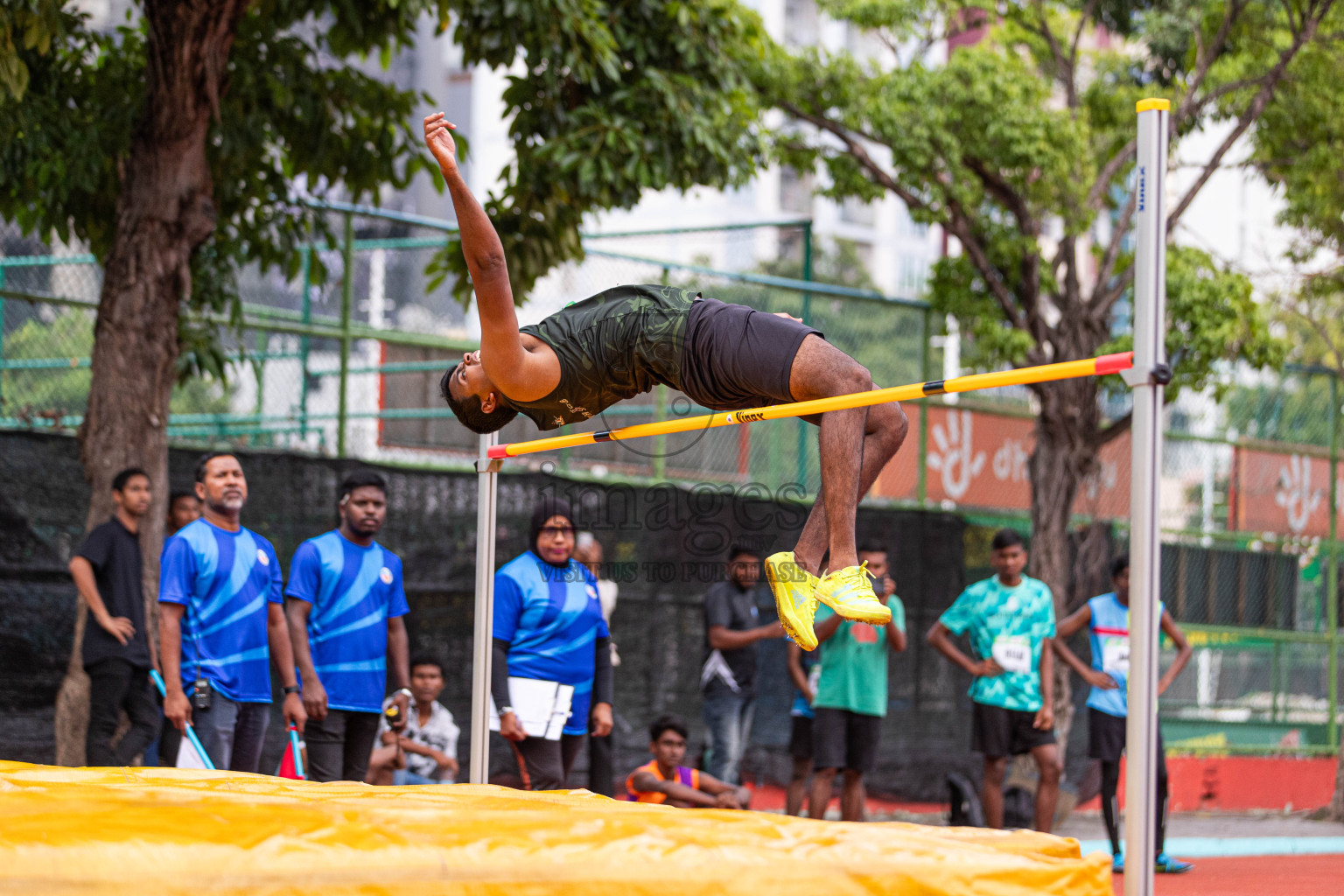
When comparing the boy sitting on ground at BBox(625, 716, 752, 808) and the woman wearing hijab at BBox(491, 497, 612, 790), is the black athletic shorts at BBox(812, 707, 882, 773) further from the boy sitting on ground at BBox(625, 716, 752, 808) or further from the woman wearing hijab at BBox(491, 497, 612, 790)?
the woman wearing hijab at BBox(491, 497, 612, 790)

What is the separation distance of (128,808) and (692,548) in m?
5.59

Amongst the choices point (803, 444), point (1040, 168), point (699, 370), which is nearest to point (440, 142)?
point (699, 370)

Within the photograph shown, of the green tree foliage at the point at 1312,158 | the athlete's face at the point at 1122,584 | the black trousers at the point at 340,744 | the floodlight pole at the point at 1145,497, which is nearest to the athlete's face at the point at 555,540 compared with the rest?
the black trousers at the point at 340,744

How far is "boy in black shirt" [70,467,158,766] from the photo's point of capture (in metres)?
5.42

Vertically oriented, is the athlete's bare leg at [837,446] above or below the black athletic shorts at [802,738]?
above

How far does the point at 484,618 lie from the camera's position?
5375mm

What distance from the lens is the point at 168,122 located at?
5.96 m

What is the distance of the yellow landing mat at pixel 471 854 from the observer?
2598 mm

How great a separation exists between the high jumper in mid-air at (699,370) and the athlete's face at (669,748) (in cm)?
245

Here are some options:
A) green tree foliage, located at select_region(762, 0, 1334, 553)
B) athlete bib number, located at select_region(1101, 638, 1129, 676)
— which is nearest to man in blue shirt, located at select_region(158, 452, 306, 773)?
athlete bib number, located at select_region(1101, 638, 1129, 676)

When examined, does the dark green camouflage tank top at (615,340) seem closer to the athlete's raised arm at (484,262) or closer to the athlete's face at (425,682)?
the athlete's raised arm at (484,262)

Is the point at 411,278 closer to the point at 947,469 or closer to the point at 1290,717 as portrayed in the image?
the point at 947,469

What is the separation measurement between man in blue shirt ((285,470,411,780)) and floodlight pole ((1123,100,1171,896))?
3.52 m

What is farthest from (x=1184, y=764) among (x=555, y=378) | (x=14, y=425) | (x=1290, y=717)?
(x=14, y=425)
